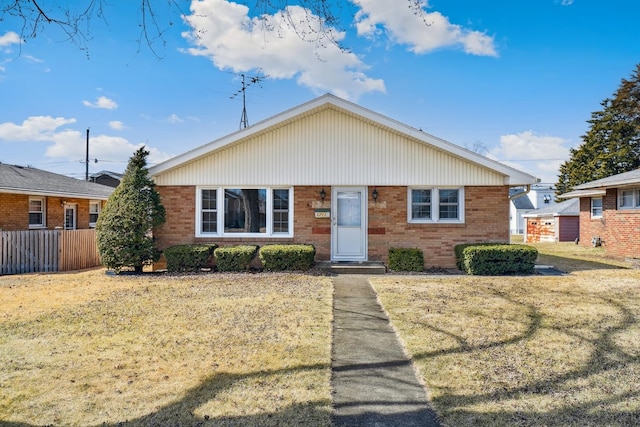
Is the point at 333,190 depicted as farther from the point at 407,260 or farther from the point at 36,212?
the point at 36,212

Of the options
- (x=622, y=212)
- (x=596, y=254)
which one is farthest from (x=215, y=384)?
(x=596, y=254)

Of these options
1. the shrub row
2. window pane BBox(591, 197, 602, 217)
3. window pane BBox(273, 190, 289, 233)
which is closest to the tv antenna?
window pane BBox(273, 190, 289, 233)

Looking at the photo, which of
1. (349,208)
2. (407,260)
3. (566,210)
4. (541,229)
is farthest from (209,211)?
(541,229)

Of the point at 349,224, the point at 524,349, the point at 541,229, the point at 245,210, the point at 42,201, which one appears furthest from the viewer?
the point at 541,229

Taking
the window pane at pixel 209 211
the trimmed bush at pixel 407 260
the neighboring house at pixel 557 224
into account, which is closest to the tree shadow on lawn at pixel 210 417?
the trimmed bush at pixel 407 260

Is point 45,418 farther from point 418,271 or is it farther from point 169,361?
point 418,271

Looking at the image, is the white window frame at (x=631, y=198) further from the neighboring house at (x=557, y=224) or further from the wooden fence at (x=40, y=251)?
the wooden fence at (x=40, y=251)

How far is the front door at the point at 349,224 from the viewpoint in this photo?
41.4 feet

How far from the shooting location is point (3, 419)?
3.37 meters

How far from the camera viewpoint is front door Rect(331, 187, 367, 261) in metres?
12.6

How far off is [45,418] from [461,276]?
9940 mm

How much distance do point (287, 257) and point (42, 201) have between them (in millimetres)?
12556

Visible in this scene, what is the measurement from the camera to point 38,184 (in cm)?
1689

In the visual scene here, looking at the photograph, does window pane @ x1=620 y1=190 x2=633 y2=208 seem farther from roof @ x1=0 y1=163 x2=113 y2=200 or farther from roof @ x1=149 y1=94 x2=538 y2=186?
roof @ x1=0 y1=163 x2=113 y2=200
